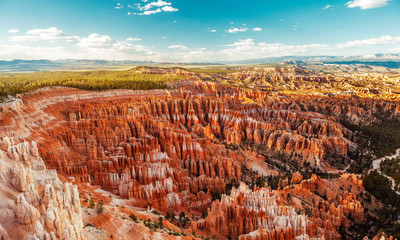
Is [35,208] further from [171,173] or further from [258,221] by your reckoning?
[171,173]

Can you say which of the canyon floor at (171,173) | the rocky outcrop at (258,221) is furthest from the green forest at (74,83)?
the rocky outcrop at (258,221)

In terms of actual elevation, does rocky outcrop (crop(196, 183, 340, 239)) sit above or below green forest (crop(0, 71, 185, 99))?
below

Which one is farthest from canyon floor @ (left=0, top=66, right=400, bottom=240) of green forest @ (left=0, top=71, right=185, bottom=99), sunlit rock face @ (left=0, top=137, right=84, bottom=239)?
green forest @ (left=0, top=71, right=185, bottom=99)

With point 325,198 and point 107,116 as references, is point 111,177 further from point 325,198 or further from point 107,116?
point 325,198

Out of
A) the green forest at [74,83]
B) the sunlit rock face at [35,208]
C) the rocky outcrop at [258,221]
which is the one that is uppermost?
the green forest at [74,83]

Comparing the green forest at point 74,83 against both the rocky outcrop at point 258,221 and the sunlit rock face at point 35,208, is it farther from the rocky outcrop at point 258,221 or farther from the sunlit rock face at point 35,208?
the rocky outcrop at point 258,221

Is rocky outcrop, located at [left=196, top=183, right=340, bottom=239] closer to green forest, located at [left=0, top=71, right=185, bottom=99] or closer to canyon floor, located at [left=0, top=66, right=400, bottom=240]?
canyon floor, located at [left=0, top=66, right=400, bottom=240]

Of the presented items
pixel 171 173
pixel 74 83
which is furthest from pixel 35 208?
pixel 74 83

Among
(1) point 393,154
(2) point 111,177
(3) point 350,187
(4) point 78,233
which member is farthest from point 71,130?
(1) point 393,154
